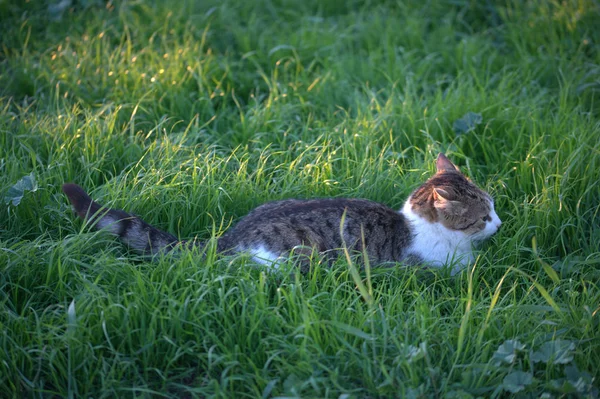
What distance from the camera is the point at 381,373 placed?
2498 millimetres

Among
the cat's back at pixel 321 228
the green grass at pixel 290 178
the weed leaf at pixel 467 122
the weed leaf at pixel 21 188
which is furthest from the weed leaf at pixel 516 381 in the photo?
the weed leaf at pixel 21 188

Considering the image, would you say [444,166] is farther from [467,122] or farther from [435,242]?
[467,122]

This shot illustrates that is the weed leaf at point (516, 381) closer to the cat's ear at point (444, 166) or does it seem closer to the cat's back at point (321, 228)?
the cat's back at point (321, 228)

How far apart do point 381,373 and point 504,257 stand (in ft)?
3.78

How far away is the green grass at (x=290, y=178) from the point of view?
8.31 feet

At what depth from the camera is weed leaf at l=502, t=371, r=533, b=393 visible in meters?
2.41

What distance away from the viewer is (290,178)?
12.4 feet

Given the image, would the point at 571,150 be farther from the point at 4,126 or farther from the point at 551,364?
the point at 4,126

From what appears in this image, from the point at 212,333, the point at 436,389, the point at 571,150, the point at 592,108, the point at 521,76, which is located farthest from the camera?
the point at 521,76

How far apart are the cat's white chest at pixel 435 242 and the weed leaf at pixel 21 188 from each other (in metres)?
2.09

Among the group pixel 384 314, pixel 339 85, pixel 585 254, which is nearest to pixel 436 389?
pixel 384 314

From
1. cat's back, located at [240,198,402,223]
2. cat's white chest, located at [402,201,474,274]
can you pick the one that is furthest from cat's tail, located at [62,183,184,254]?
cat's white chest, located at [402,201,474,274]

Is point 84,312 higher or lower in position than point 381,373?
higher

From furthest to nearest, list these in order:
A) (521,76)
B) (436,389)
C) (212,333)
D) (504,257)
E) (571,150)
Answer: (521,76)
(571,150)
(504,257)
(212,333)
(436,389)
